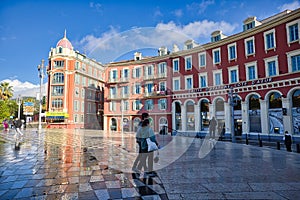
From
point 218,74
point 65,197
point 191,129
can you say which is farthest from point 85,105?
point 65,197

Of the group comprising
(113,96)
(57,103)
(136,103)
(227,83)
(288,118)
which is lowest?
(288,118)

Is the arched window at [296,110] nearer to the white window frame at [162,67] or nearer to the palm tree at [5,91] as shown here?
the white window frame at [162,67]

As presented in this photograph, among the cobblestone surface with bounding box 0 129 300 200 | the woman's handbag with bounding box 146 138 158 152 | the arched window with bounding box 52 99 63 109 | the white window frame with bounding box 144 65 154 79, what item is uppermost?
the white window frame with bounding box 144 65 154 79

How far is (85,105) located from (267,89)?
110 ft

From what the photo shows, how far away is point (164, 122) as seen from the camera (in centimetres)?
3006

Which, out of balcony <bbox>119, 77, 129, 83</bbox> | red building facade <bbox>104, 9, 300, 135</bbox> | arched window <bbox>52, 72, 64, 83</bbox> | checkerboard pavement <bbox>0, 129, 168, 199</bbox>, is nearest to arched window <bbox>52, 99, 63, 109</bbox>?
arched window <bbox>52, 72, 64, 83</bbox>

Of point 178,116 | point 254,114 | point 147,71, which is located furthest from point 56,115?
point 254,114

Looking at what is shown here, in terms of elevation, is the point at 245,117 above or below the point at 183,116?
below

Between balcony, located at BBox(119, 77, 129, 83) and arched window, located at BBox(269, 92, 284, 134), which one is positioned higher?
balcony, located at BBox(119, 77, 129, 83)

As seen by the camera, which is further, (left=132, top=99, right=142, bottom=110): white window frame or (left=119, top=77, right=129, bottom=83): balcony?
(left=119, top=77, right=129, bottom=83): balcony

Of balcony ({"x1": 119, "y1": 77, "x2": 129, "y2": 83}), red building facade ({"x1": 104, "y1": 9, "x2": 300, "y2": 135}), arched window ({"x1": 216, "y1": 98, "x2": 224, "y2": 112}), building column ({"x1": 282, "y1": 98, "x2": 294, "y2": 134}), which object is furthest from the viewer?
balcony ({"x1": 119, "y1": 77, "x2": 129, "y2": 83})

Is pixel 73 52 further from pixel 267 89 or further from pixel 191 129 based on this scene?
pixel 267 89

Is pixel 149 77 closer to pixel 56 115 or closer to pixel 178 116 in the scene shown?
pixel 178 116

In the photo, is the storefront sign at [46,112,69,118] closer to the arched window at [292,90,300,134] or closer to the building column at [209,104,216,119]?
the building column at [209,104,216,119]
